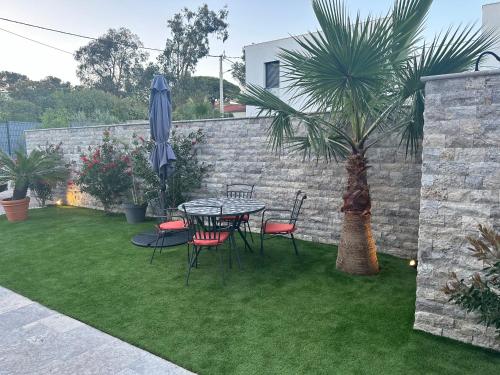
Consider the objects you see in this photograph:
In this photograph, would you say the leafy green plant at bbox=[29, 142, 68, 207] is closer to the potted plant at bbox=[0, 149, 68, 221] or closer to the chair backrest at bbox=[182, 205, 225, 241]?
the potted plant at bbox=[0, 149, 68, 221]

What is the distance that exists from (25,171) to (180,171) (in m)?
3.63

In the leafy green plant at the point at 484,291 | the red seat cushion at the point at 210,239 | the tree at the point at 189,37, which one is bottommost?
the red seat cushion at the point at 210,239

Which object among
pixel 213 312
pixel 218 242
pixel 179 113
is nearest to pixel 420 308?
pixel 213 312

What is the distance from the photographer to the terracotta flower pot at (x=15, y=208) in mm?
7539

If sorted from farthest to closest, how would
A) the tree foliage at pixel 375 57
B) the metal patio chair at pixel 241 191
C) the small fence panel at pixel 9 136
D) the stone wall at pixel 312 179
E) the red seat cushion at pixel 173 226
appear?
the small fence panel at pixel 9 136 < the metal patio chair at pixel 241 191 < the red seat cushion at pixel 173 226 < the stone wall at pixel 312 179 < the tree foliage at pixel 375 57

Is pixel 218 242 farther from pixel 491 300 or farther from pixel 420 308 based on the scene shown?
pixel 491 300

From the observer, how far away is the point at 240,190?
6.50 m

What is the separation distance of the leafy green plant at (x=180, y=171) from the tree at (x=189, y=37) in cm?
2011

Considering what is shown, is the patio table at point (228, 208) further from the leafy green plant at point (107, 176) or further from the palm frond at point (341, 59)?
the leafy green plant at point (107, 176)

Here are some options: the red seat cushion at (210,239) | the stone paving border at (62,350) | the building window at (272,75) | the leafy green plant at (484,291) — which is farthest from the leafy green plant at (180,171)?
the building window at (272,75)

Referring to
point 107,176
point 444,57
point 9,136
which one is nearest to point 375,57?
point 444,57

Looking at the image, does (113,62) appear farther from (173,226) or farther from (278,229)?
(278,229)

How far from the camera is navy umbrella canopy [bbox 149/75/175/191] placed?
19.1 feet

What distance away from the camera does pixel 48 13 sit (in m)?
13.9
